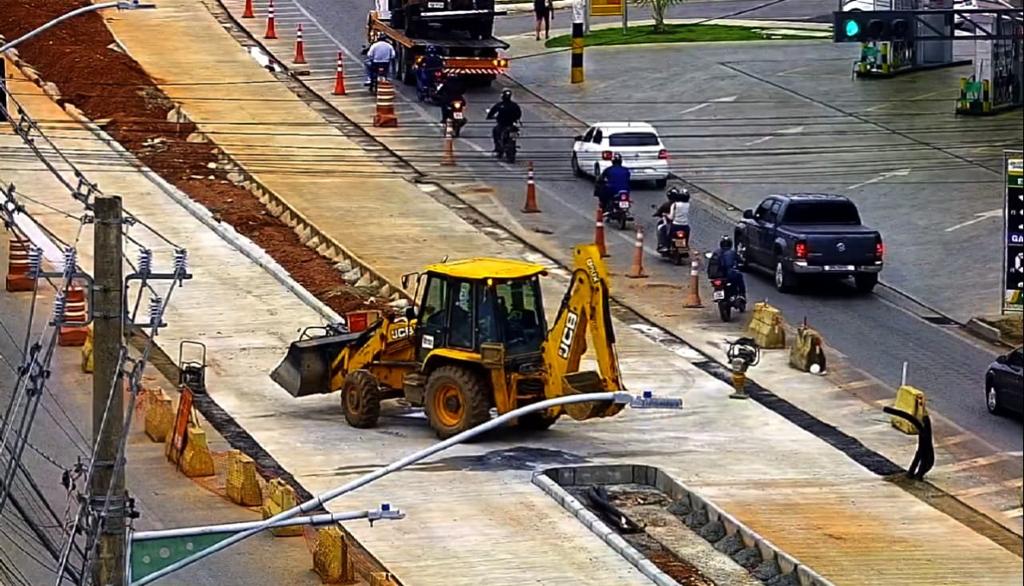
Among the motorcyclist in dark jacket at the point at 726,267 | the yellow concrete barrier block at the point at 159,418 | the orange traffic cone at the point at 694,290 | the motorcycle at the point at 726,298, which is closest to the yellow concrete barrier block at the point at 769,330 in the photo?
the motorcyclist in dark jacket at the point at 726,267

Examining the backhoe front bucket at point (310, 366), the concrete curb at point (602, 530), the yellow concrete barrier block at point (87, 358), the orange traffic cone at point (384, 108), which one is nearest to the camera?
the concrete curb at point (602, 530)

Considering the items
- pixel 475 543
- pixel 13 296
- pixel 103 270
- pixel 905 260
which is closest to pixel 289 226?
pixel 13 296

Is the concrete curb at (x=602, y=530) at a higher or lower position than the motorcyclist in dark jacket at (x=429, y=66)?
lower

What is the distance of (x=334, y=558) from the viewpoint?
24.5m

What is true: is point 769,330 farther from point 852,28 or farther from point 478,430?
point 478,430

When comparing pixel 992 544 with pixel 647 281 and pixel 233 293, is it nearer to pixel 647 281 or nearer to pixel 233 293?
pixel 647 281

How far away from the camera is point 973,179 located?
4769 centimetres

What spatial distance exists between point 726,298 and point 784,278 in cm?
209

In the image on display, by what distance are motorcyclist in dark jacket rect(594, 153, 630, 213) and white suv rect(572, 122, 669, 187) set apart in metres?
2.32

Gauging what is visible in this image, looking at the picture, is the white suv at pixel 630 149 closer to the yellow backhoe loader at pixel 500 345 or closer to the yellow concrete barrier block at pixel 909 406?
the yellow concrete barrier block at pixel 909 406

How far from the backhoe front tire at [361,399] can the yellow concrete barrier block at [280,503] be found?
4.32 meters

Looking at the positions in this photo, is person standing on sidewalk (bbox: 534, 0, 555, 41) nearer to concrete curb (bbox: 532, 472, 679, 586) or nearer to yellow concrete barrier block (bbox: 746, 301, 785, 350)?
yellow concrete barrier block (bbox: 746, 301, 785, 350)

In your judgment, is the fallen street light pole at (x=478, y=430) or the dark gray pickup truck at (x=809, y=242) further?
the dark gray pickup truck at (x=809, y=242)

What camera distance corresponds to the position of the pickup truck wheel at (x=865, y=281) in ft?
127
